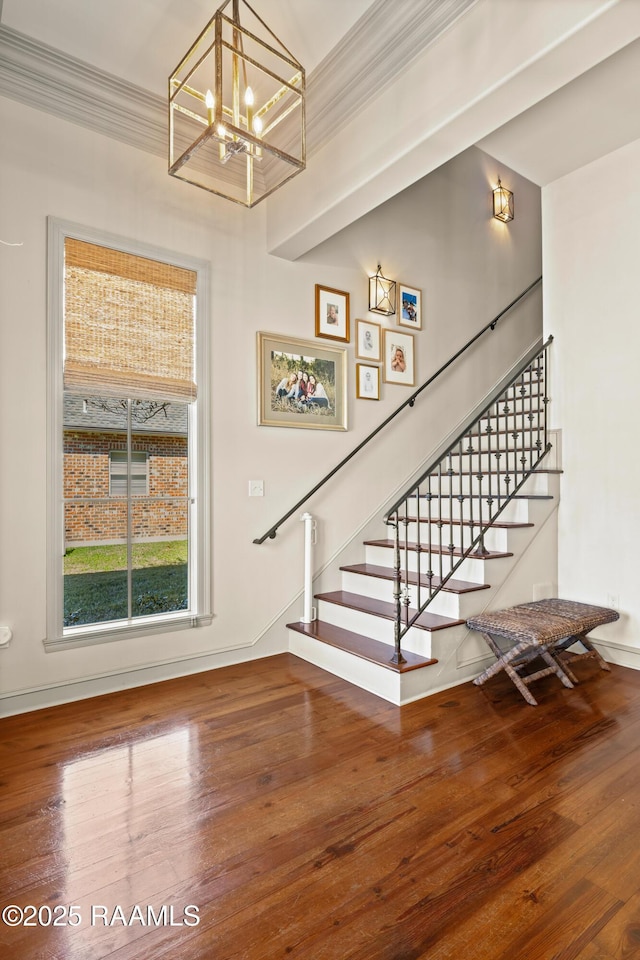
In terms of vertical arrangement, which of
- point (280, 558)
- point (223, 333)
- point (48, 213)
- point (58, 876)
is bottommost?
point (58, 876)

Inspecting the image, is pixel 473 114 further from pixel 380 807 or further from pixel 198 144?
pixel 380 807

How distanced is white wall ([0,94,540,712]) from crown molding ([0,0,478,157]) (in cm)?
10

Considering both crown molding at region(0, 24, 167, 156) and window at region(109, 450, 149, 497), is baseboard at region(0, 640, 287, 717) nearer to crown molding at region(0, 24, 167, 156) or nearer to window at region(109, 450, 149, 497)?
window at region(109, 450, 149, 497)

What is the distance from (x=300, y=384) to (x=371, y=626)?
69.1 inches

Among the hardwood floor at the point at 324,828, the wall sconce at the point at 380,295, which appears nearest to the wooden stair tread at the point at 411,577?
the hardwood floor at the point at 324,828

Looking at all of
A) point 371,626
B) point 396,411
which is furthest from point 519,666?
point 396,411

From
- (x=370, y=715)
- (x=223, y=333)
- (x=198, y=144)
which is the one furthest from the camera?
(x=223, y=333)

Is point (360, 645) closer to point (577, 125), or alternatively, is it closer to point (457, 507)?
point (457, 507)

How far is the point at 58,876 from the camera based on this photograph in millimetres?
1604

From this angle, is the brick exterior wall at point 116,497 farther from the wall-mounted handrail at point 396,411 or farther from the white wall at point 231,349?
the wall-mounted handrail at point 396,411

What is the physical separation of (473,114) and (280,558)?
275 centimetres

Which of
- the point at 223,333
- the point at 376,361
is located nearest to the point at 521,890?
the point at 223,333

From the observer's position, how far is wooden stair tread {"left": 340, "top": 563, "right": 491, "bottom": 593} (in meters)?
3.14

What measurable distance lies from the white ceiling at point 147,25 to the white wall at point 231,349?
1.30 feet
